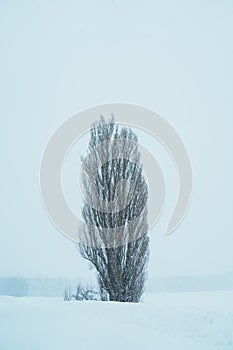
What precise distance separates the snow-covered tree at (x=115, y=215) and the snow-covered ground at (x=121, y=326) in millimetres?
1535

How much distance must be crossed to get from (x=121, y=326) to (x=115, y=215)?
9.57 ft

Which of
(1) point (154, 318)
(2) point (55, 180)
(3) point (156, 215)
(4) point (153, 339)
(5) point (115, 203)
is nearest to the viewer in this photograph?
(4) point (153, 339)

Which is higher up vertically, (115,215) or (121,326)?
(115,215)

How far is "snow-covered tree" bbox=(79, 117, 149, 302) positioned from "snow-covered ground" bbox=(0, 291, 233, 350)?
1535 mm

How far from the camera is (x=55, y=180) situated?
10.4 m

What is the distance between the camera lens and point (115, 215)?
750 cm

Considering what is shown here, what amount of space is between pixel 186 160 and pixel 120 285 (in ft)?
20.3

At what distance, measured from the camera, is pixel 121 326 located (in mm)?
4969

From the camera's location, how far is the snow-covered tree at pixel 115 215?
284 inches

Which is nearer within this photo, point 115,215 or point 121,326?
point 121,326

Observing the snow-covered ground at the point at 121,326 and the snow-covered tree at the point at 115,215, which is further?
the snow-covered tree at the point at 115,215

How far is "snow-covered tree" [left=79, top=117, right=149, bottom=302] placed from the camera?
23.6 feet

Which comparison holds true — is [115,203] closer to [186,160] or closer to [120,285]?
[120,285]

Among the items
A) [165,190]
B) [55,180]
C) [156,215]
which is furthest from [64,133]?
[156,215]
